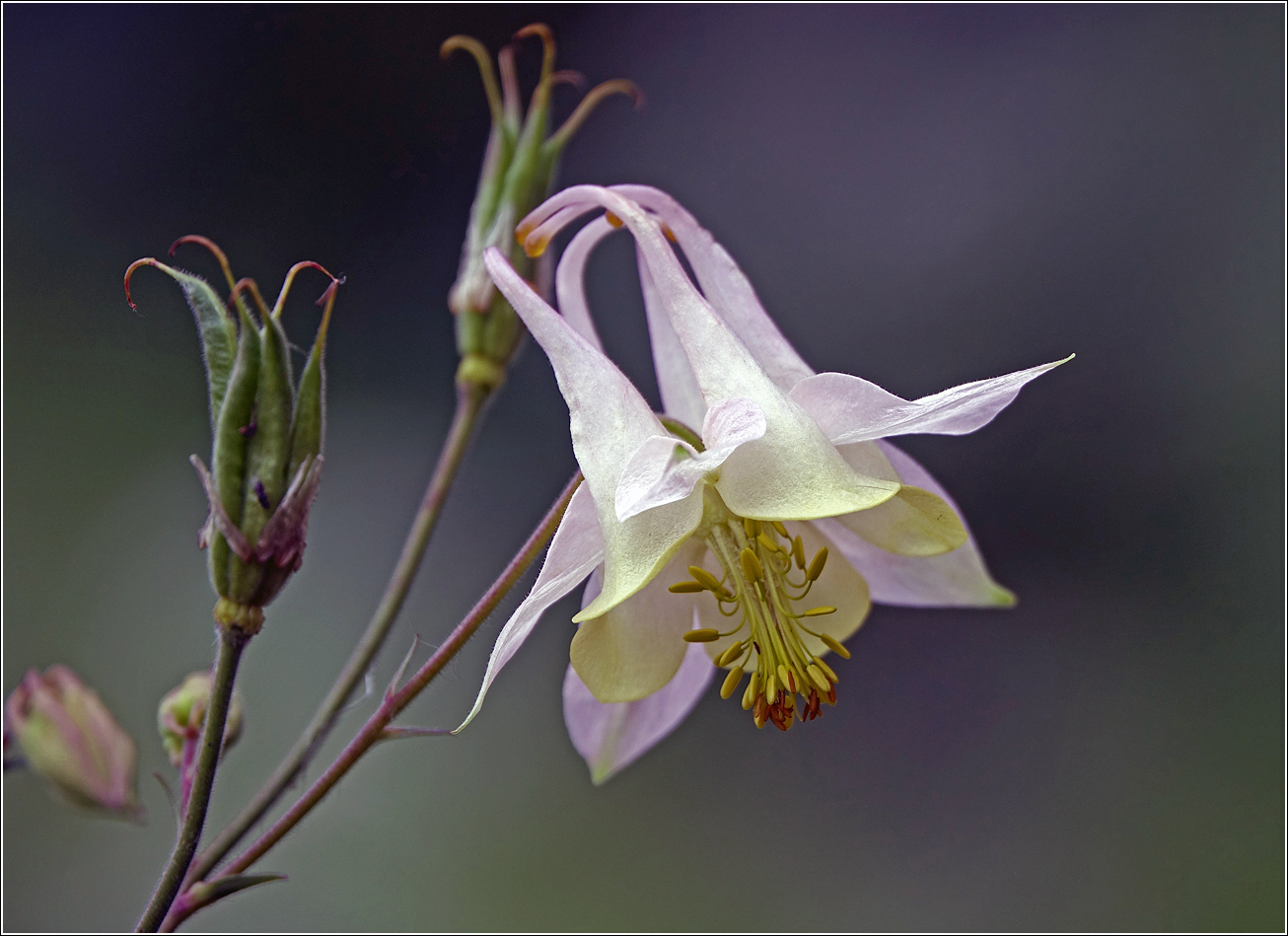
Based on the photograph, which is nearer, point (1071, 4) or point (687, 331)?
point (687, 331)

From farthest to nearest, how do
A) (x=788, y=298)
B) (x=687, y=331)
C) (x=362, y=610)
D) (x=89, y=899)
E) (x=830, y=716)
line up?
(x=788, y=298) → (x=830, y=716) → (x=362, y=610) → (x=89, y=899) → (x=687, y=331)

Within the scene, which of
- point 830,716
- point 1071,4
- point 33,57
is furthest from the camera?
point 1071,4

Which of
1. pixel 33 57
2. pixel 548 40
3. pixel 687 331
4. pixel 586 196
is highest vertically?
pixel 33 57

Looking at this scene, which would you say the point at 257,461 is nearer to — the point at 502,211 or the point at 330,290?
the point at 330,290

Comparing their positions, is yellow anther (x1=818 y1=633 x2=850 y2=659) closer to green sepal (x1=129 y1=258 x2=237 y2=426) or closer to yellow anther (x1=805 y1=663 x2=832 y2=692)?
yellow anther (x1=805 y1=663 x2=832 y2=692)

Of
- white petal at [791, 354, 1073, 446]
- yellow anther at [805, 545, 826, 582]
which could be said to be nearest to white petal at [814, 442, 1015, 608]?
yellow anther at [805, 545, 826, 582]

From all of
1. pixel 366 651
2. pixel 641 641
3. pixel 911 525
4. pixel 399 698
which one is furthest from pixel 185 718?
pixel 911 525

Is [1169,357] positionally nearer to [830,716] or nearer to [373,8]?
[830,716]

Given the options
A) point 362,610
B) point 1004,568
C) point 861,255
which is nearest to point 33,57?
point 362,610
